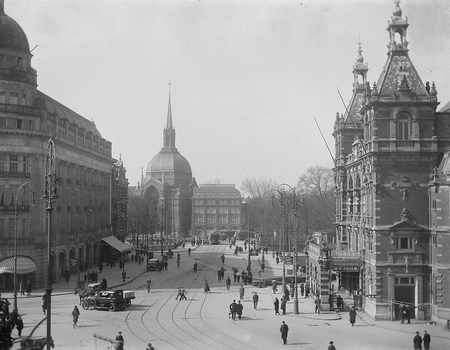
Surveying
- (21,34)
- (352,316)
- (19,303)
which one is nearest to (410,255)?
(352,316)

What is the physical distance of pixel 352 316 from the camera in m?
35.8

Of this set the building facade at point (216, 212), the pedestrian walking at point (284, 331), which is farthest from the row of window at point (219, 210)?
the pedestrian walking at point (284, 331)

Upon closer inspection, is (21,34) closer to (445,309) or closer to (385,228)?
(385,228)

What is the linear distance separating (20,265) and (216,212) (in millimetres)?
118953

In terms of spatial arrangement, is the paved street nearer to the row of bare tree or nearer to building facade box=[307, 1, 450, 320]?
building facade box=[307, 1, 450, 320]

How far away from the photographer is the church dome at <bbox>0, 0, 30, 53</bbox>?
174 ft

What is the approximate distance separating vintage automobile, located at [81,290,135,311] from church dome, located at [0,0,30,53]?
26.0 m

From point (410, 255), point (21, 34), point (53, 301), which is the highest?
point (21, 34)

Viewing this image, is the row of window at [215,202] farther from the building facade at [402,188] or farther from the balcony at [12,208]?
the building facade at [402,188]

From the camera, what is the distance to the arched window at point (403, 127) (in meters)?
38.6

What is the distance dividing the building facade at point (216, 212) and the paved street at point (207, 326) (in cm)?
11724

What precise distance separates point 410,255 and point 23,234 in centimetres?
3380

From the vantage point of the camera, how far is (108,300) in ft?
133

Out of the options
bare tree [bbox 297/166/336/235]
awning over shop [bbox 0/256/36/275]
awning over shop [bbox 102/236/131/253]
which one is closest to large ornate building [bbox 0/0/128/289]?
awning over shop [bbox 0/256/36/275]
